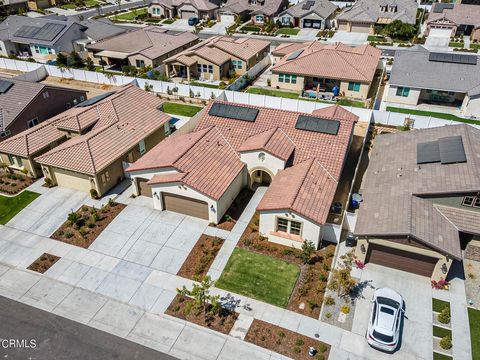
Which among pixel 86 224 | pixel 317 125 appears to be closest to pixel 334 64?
pixel 317 125

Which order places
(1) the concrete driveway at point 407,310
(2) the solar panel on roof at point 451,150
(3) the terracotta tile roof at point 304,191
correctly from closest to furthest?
(1) the concrete driveway at point 407,310, (3) the terracotta tile roof at point 304,191, (2) the solar panel on roof at point 451,150

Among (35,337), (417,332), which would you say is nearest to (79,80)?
(35,337)

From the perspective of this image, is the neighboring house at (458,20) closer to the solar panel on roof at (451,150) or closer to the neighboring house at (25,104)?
the solar panel on roof at (451,150)

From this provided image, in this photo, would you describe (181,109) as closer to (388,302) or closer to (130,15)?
(388,302)

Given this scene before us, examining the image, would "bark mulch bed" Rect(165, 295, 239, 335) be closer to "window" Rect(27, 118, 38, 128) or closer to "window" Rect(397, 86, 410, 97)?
"window" Rect(27, 118, 38, 128)

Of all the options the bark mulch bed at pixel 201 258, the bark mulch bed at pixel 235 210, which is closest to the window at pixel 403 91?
the bark mulch bed at pixel 235 210

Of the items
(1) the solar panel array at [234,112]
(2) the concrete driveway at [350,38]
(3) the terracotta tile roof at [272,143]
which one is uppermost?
(1) the solar panel array at [234,112]

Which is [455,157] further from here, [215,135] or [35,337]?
[35,337]
